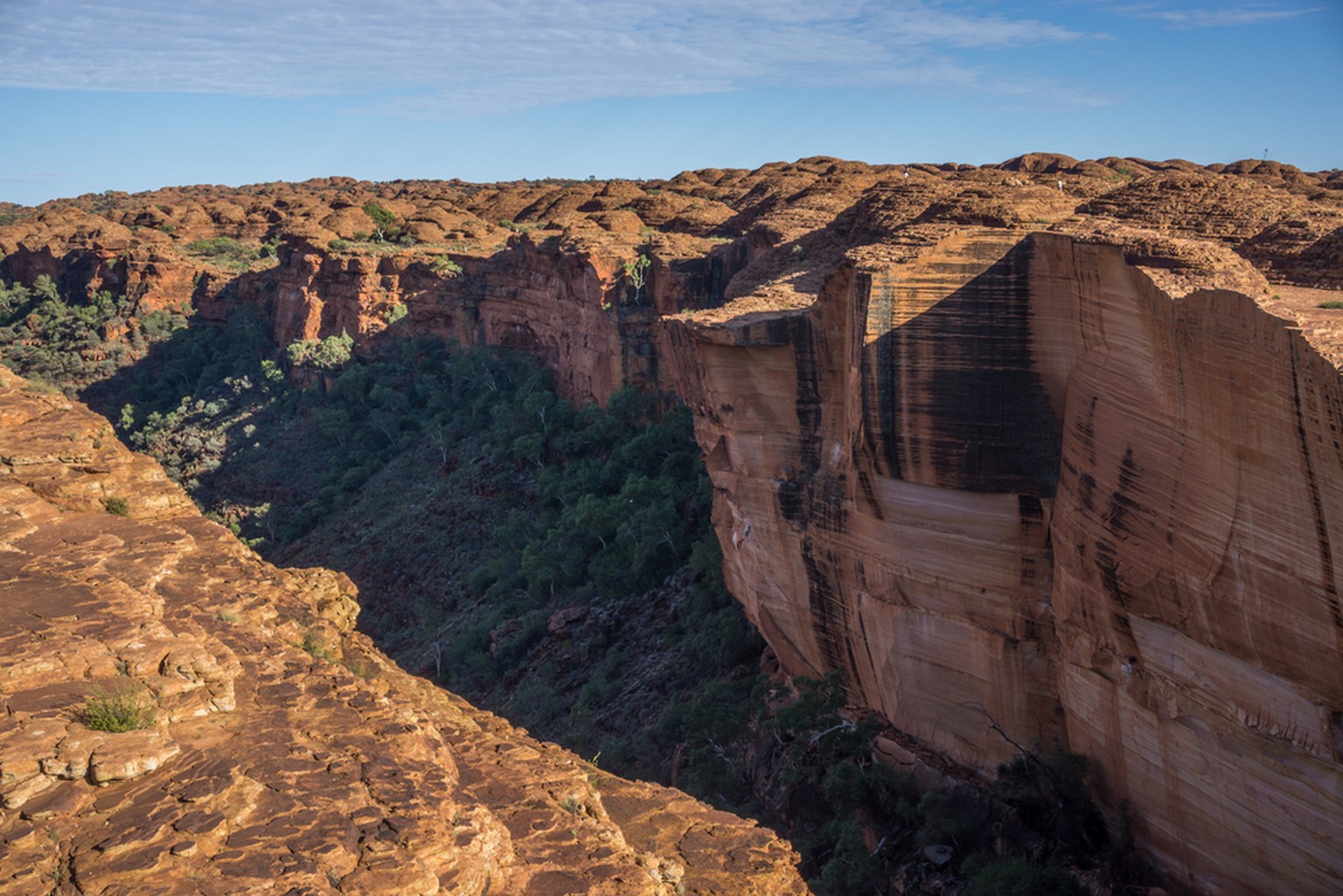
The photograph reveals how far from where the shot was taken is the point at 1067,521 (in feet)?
48.1

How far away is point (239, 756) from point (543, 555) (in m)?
23.1

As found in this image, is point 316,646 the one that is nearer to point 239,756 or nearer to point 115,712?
point 239,756

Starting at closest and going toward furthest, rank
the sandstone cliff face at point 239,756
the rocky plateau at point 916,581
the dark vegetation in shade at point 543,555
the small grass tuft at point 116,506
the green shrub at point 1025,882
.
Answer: the sandstone cliff face at point 239,756 < the rocky plateau at point 916,581 < the small grass tuft at point 116,506 < the green shrub at point 1025,882 < the dark vegetation in shade at point 543,555

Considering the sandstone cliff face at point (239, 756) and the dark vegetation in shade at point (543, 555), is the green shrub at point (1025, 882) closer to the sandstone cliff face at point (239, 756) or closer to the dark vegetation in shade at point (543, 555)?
the dark vegetation in shade at point (543, 555)

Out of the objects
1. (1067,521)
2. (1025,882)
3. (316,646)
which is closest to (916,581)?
(1067,521)

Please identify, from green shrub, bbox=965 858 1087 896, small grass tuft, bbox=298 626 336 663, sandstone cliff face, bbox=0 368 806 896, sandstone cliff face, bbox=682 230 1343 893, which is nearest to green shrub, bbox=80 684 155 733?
sandstone cliff face, bbox=0 368 806 896

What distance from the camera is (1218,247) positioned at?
43.3 ft

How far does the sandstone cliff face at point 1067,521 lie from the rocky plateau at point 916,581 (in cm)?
5

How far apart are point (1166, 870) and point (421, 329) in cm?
4039

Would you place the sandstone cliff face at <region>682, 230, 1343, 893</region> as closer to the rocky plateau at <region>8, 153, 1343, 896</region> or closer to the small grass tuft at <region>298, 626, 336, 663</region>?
the rocky plateau at <region>8, 153, 1343, 896</region>

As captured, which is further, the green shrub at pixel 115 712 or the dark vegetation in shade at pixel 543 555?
the dark vegetation in shade at pixel 543 555

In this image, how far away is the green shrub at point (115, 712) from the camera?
8125mm

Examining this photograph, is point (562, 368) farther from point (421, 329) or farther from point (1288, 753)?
point (1288, 753)

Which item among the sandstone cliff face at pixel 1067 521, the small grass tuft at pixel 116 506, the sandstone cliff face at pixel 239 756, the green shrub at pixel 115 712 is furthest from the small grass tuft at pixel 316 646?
the sandstone cliff face at pixel 1067 521
